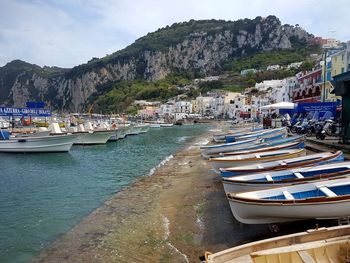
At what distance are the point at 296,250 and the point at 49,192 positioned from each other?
14.0 metres

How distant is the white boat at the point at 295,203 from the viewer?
759cm

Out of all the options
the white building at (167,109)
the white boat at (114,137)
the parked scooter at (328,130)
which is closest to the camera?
the parked scooter at (328,130)

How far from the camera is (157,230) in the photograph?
10.1 metres

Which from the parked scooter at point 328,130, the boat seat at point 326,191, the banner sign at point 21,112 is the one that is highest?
the banner sign at point 21,112

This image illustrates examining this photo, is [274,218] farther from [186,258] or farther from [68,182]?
[68,182]

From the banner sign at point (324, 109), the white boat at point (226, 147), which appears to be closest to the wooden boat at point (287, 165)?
the white boat at point (226, 147)

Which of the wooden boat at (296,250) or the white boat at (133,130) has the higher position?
the wooden boat at (296,250)

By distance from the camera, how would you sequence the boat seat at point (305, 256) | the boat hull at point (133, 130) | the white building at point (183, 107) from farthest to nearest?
the white building at point (183, 107) < the boat hull at point (133, 130) < the boat seat at point (305, 256)

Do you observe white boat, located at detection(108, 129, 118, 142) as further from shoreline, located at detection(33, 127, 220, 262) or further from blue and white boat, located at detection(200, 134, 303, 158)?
shoreline, located at detection(33, 127, 220, 262)

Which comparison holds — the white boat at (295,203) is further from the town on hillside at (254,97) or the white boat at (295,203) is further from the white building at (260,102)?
the white building at (260,102)

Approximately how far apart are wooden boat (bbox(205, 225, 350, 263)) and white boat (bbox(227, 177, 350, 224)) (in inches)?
75.4

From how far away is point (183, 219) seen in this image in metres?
11.0

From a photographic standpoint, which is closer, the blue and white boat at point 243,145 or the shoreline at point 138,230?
the shoreline at point 138,230

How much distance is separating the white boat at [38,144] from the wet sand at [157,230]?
1902 cm
